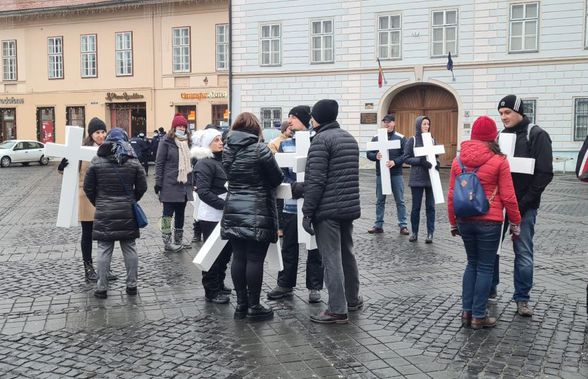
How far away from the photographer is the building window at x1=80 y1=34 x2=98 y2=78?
38094 mm

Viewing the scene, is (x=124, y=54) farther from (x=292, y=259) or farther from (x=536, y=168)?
(x=536, y=168)

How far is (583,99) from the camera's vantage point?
26.5 metres

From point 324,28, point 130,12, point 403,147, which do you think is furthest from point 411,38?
point 403,147

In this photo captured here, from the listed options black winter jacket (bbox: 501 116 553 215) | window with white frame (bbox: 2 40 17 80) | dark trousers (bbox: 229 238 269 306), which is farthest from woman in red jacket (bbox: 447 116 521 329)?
window with white frame (bbox: 2 40 17 80)

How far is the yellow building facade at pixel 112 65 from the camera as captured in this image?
35281 millimetres

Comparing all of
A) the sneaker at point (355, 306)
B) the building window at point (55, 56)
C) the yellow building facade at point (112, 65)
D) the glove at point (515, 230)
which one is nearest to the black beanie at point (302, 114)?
the sneaker at point (355, 306)

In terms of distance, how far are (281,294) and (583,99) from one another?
75.5 feet

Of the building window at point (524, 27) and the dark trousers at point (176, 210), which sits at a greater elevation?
the building window at point (524, 27)

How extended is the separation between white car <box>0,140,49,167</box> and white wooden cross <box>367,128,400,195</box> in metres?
26.3

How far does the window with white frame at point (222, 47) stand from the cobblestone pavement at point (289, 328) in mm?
26324

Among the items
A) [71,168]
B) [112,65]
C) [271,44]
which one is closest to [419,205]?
[71,168]

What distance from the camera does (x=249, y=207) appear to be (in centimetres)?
601

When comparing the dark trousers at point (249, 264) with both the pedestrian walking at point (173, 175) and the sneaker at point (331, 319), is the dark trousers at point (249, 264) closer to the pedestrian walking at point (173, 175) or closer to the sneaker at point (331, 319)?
the sneaker at point (331, 319)

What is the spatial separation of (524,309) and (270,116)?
26.2 m
